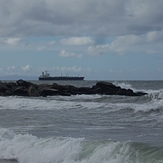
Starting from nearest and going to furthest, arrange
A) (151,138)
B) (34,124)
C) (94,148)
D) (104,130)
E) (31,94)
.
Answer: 1. (94,148)
2. (151,138)
3. (104,130)
4. (34,124)
5. (31,94)

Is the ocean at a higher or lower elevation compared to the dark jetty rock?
lower

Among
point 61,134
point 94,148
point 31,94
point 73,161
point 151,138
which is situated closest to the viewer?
point 73,161

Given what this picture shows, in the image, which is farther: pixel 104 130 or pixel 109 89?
pixel 109 89

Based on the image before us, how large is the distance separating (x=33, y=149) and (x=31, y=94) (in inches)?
1087

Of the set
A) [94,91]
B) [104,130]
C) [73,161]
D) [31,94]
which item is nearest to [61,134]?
[104,130]

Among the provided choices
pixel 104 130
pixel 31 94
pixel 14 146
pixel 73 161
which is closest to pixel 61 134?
pixel 104 130

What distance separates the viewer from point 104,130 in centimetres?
1440

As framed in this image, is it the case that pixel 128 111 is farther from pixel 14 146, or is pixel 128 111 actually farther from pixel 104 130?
pixel 14 146

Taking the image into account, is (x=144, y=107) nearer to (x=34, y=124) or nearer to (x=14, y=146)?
(x=34, y=124)

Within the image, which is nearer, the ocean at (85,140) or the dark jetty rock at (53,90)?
the ocean at (85,140)

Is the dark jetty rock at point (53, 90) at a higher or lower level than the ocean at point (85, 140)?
higher

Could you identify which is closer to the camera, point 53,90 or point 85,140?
point 85,140

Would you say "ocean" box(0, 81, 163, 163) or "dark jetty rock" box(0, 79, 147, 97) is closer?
"ocean" box(0, 81, 163, 163)

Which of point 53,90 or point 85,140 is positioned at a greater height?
point 53,90
